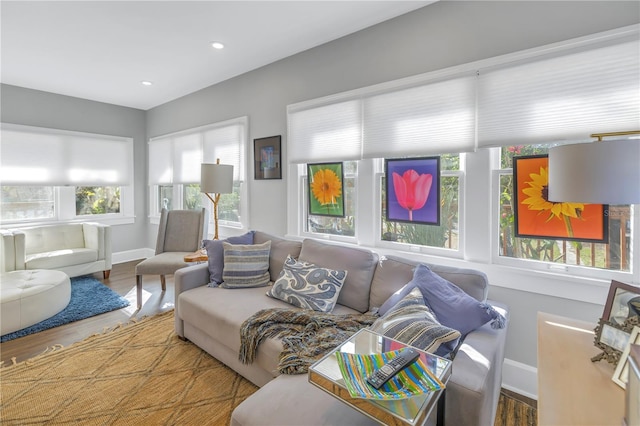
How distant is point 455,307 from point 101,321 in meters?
3.24

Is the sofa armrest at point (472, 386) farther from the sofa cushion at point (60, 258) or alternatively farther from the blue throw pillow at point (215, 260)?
the sofa cushion at point (60, 258)

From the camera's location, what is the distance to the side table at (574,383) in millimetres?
871

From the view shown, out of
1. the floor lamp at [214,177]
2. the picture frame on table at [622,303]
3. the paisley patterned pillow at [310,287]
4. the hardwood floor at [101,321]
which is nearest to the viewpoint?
the picture frame on table at [622,303]

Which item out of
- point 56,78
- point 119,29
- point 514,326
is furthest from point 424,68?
point 56,78

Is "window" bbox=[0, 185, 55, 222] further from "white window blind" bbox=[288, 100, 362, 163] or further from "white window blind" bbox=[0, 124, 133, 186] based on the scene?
"white window blind" bbox=[288, 100, 362, 163]

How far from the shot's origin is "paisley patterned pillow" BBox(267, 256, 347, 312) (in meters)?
2.12

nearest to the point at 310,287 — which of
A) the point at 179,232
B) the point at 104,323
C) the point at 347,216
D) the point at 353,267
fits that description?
the point at 353,267

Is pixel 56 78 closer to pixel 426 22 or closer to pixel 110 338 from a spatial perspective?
pixel 110 338

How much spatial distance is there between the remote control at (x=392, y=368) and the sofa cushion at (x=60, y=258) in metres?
4.37

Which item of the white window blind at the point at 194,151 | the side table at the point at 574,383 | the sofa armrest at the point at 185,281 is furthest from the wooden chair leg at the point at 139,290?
the side table at the point at 574,383

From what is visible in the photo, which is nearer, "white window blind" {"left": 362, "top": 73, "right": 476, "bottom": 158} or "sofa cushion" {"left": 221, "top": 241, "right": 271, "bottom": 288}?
"white window blind" {"left": 362, "top": 73, "right": 476, "bottom": 158}

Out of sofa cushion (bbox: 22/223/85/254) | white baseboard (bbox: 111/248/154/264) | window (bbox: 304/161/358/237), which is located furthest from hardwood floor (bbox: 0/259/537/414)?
window (bbox: 304/161/358/237)

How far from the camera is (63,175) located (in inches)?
178

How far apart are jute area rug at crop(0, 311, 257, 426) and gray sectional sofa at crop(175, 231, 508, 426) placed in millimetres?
149
